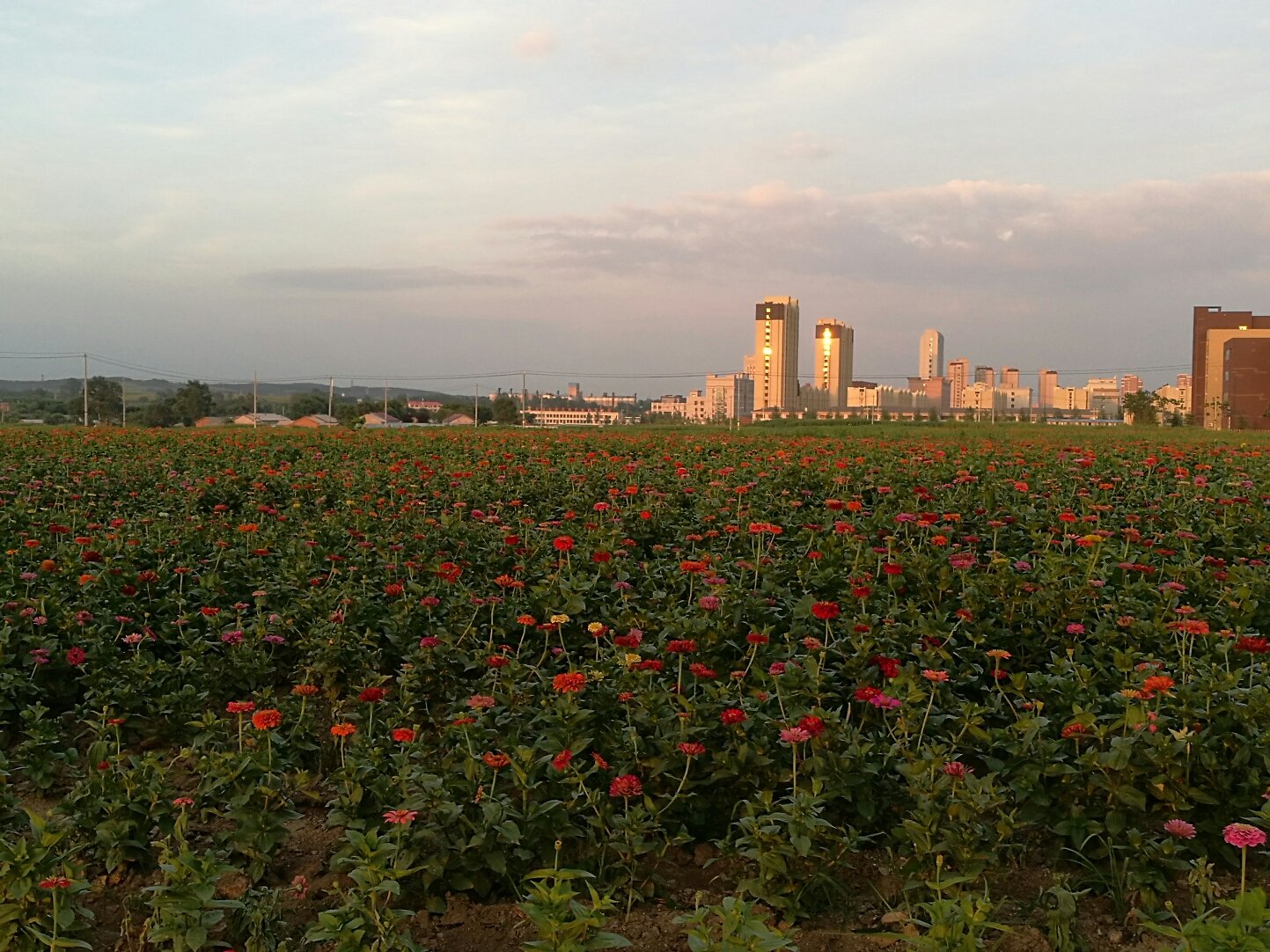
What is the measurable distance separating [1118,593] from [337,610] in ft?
12.0

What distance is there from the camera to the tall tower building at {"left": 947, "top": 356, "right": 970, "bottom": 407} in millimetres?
83188

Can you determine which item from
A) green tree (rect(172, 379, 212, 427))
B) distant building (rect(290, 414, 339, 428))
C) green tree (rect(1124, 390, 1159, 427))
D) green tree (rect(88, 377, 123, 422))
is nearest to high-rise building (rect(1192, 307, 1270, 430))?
green tree (rect(1124, 390, 1159, 427))

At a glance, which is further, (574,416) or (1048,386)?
(1048,386)

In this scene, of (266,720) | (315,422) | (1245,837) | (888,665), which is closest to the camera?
(1245,837)

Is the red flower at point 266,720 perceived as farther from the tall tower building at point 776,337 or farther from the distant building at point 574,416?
the tall tower building at point 776,337

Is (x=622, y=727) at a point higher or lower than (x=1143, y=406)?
lower

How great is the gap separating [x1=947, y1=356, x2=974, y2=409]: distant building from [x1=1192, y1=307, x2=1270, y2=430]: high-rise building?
58.7ft

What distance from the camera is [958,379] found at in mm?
102312

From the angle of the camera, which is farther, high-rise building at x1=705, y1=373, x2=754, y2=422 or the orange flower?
high-rise building at x1=705, y1=373, x2=754, y2=422

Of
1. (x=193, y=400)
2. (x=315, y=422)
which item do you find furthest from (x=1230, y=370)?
(x=193, y=400)

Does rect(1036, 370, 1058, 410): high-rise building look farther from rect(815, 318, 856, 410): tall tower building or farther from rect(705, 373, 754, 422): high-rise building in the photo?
rect(705, 373, 754, 422): high-rise building

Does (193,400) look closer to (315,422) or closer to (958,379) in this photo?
(315,422)

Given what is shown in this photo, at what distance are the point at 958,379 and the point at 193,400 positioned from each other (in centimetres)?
7365

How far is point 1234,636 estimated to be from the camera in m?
3.79
